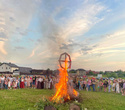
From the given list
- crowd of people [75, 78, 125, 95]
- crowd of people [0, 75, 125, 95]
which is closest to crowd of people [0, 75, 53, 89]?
crowd of people [0, 75, 125, 95]

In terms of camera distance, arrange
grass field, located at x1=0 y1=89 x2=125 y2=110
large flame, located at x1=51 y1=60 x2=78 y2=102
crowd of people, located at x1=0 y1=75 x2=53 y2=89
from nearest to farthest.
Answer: grass field, located at x1=0 y1=89 x2=125 y2=110, large flame, located at x1=51 y1=60 x2=78 y2=102, crowd of people, located at x1=0 y1=75 x2=53 y2=89

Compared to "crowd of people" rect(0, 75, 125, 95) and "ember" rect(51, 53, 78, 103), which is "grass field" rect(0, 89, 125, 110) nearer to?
"ember" rect(51, 53, 78, 103)

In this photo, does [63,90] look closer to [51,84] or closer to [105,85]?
[51,84]

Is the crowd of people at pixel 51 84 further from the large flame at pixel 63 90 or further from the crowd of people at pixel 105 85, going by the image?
the large flame at pixel 63 90

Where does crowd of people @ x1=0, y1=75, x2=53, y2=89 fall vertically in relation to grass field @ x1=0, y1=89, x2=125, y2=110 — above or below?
above

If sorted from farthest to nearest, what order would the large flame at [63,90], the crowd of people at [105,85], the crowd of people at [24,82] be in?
the crowd of people at [105,85]
the crowd of people at [24,82]
the large flame at [63,90]

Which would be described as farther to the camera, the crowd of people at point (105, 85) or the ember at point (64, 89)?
the crowd of people at point (105, 85)

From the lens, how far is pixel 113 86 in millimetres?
19625

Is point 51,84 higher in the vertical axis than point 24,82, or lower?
lower

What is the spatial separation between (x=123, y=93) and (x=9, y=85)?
17.1 metres

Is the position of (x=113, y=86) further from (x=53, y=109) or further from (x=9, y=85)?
(x=9, y=85)

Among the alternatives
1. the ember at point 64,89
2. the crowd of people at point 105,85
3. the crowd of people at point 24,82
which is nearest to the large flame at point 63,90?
the ember at point 64,89

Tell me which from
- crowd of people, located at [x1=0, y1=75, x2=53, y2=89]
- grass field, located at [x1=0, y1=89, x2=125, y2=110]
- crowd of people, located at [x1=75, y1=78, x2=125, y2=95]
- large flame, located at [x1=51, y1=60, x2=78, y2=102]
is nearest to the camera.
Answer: grass field, located at [x1=0, y1=89, x2=125, y2=110]

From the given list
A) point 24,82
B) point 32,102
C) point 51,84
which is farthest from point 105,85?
point 24,82
